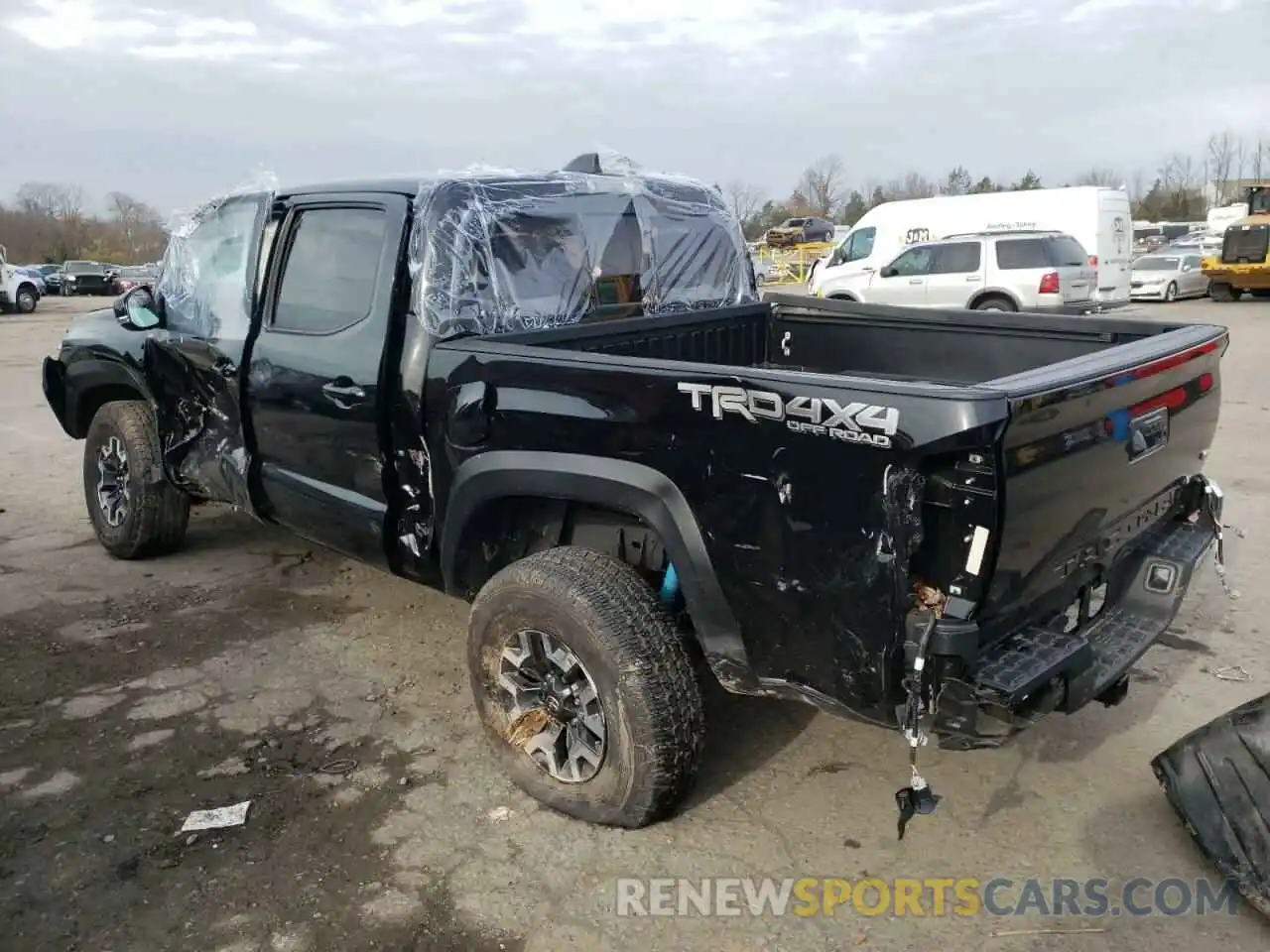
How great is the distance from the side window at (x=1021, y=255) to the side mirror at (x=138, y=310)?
13.8 m

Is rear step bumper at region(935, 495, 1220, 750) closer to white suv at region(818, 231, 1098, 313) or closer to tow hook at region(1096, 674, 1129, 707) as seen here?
tow hook at region(1096, 674, 1129, 707)

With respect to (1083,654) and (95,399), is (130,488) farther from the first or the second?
(1083,654)

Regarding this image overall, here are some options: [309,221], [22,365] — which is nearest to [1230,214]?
[22,365]

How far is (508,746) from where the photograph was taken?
322 cm

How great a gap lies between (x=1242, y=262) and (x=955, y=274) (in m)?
11.1

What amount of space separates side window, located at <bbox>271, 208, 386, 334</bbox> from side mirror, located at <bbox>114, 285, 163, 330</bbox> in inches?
35.0

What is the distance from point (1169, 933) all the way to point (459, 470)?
2.36m

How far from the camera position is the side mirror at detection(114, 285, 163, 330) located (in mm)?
4453

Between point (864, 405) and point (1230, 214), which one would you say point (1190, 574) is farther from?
point (1230, 214)

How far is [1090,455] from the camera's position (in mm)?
2473

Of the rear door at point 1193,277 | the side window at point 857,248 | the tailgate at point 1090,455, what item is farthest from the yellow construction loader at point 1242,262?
the tailgate at point 1090,455

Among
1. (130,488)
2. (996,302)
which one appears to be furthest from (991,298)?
(130,488)

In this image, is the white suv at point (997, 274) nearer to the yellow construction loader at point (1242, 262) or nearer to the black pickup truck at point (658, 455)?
the yellow construction loader at point (1242, 262)

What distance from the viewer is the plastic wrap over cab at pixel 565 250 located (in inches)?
135
